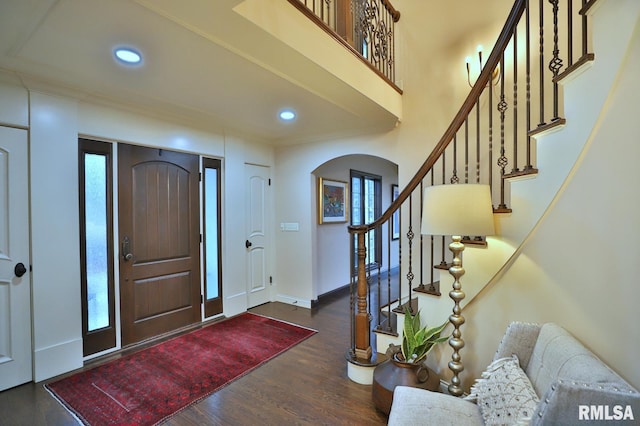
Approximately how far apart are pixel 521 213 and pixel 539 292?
44cm

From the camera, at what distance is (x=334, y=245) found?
4.90m

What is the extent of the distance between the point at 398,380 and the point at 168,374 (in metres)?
1.89

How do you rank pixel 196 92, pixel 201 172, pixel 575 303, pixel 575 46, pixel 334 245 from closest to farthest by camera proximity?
Answer: pixel 575 303 → pixel 575 46 → pixel 196 92 → pixel 201 172 → pixel 334 245

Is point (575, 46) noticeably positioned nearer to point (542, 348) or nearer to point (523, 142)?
point (523, 142)

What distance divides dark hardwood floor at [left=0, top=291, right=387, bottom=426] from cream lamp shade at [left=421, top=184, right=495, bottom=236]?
4.39 feet

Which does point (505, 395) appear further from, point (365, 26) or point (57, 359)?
point (57, 359)

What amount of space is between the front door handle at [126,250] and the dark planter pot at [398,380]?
259 cm

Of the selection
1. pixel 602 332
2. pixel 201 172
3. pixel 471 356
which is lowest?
pixel 471 356

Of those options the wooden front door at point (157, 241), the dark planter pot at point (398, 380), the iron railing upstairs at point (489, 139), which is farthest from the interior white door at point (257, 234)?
the dark planter pot at point (398, 380)

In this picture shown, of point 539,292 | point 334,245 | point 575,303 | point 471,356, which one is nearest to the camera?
point 575,303

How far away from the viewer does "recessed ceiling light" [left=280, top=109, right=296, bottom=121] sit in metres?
3.15

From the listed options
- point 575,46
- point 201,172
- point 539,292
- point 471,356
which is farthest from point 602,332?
point 201,172

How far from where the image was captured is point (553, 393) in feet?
3.12

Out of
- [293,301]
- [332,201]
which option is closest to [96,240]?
[293,301]
